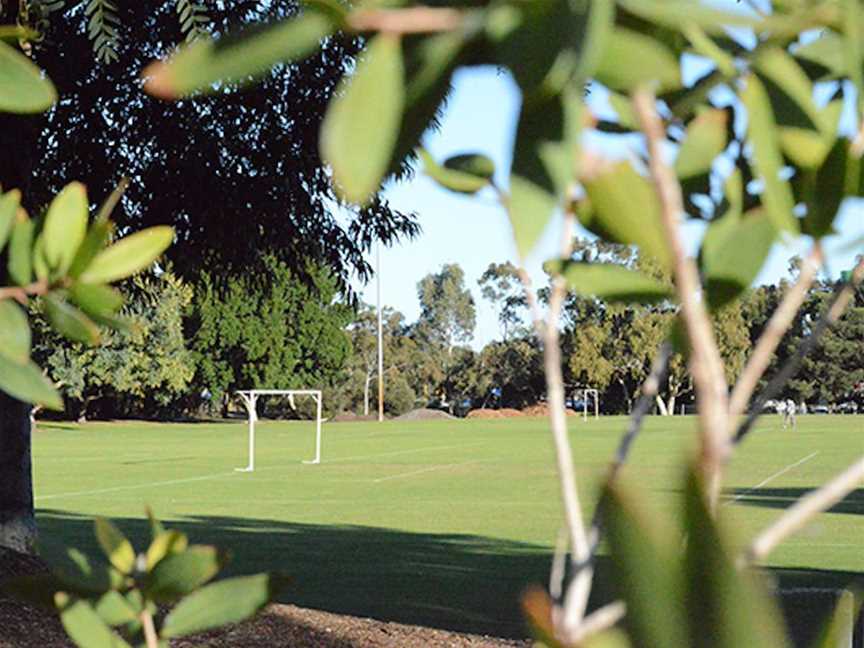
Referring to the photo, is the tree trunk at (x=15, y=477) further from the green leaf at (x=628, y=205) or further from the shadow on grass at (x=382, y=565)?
the green leaf at (x=628, y=205)

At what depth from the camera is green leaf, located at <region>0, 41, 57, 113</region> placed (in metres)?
0.73

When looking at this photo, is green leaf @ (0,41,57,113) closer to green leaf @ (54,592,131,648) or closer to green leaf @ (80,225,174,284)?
green leaf @ (80,225,174,284)

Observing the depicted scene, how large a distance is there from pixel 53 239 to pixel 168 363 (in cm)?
7059

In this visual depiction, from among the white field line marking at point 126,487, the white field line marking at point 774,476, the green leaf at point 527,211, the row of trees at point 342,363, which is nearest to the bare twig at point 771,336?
the green leaf at point 527,211

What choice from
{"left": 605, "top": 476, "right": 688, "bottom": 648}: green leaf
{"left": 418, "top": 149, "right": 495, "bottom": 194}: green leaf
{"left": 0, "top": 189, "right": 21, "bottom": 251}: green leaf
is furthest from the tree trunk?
{"left": 605, "top": 476, "right": 688, "bottom": 648}: green leaf

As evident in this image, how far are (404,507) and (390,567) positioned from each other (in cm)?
737

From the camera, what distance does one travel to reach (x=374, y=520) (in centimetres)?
1997

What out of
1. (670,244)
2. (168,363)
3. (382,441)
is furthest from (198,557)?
(168,363)

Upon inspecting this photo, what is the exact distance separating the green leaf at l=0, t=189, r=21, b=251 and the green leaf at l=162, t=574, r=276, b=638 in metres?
0.26

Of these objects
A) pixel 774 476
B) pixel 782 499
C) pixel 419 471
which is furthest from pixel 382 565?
pixel 419 471

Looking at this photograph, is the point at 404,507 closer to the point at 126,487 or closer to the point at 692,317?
the point at 126,487

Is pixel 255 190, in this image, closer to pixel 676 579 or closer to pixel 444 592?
pixel 444 592

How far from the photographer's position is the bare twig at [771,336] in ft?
1.99

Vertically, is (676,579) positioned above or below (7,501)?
above
